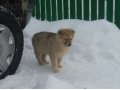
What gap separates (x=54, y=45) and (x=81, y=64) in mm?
524

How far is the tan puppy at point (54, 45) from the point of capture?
18.3 feet

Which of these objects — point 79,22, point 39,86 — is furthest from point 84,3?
point 39,86

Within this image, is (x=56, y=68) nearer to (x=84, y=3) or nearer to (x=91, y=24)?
(x=91, y=24)

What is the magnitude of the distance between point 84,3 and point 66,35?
2.69 m

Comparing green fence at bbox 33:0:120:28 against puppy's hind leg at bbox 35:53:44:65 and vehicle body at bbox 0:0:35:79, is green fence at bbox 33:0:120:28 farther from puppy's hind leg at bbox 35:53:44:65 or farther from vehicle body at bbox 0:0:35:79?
vehicle body at bbox 0:0:35:79

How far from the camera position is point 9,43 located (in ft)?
18.2

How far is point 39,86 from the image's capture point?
4.82m

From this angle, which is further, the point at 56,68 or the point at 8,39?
the point at 56,68

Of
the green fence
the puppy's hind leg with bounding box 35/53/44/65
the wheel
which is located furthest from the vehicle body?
the green fence

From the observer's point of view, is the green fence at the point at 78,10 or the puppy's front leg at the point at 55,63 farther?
the green fence at the point at 78,10

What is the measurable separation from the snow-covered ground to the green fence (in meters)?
0.64

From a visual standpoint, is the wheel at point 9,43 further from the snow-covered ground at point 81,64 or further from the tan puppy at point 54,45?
the tan puppy at point 54,45

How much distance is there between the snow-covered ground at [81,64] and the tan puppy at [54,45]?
0.47 ft

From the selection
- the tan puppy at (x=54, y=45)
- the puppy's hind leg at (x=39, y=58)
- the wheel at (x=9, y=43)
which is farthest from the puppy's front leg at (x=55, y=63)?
the wheel at (x=9, y=43)
